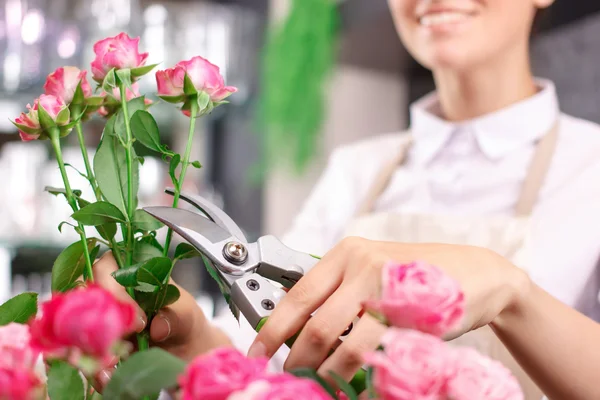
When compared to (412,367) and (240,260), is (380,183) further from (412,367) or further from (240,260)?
(412,367)

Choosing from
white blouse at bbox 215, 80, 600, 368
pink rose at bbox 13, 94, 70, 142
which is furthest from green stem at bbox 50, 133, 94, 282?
white blouse at bbox 215, 80, 600, 368

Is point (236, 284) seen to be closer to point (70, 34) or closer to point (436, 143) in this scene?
point (436, 143)

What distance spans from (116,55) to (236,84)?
1.45m

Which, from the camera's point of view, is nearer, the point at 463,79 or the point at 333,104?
the point at 463,79

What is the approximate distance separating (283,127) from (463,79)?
837mm

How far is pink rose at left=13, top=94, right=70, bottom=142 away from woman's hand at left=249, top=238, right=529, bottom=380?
17 cm

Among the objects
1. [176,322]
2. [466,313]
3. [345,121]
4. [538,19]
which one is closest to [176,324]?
[176,322]

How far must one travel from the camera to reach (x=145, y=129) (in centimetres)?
40

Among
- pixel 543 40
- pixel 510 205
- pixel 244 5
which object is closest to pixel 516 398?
pixel 510 205

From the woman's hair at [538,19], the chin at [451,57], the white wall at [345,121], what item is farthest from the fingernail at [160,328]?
the white wall at [345,121]

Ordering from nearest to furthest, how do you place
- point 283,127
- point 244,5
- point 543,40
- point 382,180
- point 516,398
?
point 516,398
point 382,180
point 543,40
point 283,127
point 244,5

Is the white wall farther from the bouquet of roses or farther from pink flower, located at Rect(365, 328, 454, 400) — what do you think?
pink flower, located at Rect(365, 328, 454, 400)

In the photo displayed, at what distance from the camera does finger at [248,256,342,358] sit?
0.36 metres

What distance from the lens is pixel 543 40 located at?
1.51m
